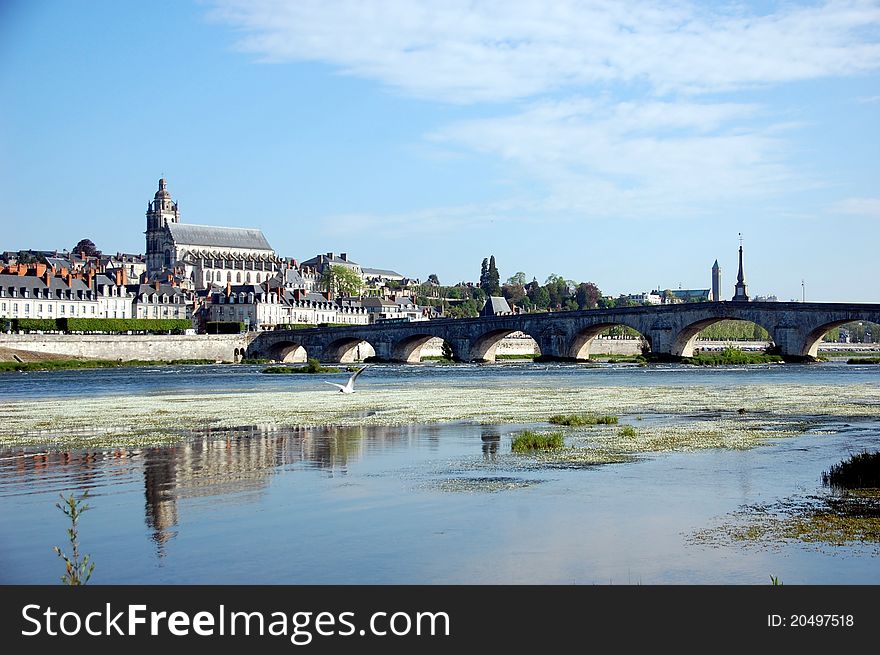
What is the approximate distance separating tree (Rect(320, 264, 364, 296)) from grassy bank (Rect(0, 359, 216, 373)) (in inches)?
3153

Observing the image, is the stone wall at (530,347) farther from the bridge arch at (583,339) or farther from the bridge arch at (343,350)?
the bridge arch at (583,339)

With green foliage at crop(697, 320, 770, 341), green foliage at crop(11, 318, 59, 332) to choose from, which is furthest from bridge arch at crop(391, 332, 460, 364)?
green foliage at crop(697, 320, 770, 341)

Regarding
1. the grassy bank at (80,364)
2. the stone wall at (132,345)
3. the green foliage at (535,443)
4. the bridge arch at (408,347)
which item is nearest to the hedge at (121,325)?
the stone wall at (132,345)

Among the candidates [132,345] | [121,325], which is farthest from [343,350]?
[121,325]

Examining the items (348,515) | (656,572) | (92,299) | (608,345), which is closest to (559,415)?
(348,515)

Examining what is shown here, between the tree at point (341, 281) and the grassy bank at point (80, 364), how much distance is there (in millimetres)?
80090

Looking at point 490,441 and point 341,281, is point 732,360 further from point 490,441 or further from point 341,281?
point 341,281

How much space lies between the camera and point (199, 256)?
189 m

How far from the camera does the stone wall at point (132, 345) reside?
99.9 metres

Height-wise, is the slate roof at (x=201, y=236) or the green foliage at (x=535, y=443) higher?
the slate roof at (x=201, y=236)

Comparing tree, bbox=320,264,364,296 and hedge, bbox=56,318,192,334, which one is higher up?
tree, bbox=320,264,364,296

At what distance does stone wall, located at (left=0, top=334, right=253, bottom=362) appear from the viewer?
99.9 m

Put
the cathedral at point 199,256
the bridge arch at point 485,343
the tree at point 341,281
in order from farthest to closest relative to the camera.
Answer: the tree at point 341,281 < the cathedral at point 199,256 < the bridge arch at point 485,343

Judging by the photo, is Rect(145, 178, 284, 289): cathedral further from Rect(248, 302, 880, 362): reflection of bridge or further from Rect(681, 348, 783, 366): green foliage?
Rect(681, 348, 783, 366): green foliage
